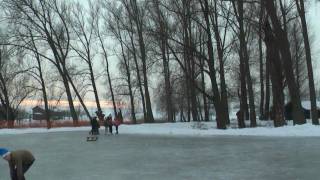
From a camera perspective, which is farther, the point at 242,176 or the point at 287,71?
the point at 287,71

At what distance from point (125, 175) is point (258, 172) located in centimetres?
359

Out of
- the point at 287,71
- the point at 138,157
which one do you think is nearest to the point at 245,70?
the point at 287,71

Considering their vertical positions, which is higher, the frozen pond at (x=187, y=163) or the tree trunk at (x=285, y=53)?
the tree trunk at (x=285, y=53)

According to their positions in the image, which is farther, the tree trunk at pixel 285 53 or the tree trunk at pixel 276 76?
the tree trunk at pixel 276 76

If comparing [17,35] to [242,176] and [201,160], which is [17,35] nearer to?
[201,160]

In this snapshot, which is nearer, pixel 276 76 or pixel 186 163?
pixel 186 163

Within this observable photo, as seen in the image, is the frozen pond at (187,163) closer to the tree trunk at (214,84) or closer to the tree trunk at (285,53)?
the tree trunk at (285,53)

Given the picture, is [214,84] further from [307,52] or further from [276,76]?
[307,52]

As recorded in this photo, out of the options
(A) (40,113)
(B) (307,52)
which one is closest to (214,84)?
(B) (307,52)

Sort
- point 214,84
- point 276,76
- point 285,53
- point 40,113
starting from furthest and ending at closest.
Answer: point 40,113, point 214,84, point 276,76, point 285,53

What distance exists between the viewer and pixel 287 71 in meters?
35.6

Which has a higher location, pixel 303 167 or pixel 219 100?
pixel 219 100

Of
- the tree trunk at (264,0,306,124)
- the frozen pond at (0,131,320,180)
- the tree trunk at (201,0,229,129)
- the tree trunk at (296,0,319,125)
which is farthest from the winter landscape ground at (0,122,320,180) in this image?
the tree trunk at (201,0,229,129)

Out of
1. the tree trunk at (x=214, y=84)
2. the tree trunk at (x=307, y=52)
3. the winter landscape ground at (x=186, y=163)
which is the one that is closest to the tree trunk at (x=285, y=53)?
the tree trunk at (x=307, y=52)
